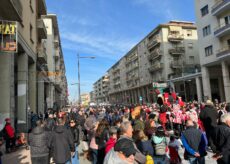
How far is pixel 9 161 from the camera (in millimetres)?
9148

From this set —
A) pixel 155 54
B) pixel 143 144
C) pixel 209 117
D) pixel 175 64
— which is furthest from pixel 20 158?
pixel 155 54

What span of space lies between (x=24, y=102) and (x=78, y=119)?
5.26m

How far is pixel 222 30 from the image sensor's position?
95.1 feet

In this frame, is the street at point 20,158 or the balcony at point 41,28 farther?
the balcony at point 41,28

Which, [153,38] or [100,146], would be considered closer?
[100,146]

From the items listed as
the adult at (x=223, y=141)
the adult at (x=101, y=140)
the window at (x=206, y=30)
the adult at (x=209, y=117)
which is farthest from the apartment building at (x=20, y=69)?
the window at (x=206, y=30)

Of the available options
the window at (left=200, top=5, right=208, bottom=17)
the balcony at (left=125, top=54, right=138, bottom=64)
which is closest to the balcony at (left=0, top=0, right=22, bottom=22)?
the window at (left=200, top=5, right=208, bottom=17)

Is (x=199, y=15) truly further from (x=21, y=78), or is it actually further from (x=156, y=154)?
(x=156, y=154)

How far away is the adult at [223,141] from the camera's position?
4.21 m

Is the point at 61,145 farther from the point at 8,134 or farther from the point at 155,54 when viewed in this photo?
the point at 155,54

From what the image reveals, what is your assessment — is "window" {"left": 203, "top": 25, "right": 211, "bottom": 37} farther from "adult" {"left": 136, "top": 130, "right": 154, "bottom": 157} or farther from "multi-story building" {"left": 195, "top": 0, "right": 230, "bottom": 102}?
"adult" {"left": 136, "top": 130, "right": 154, "bottom": 157}

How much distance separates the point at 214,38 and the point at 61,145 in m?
30.6

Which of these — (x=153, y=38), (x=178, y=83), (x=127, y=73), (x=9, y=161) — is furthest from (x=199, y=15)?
(x=127, y=73)

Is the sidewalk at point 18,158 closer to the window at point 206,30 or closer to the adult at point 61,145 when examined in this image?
A: the adult at point 61,145
